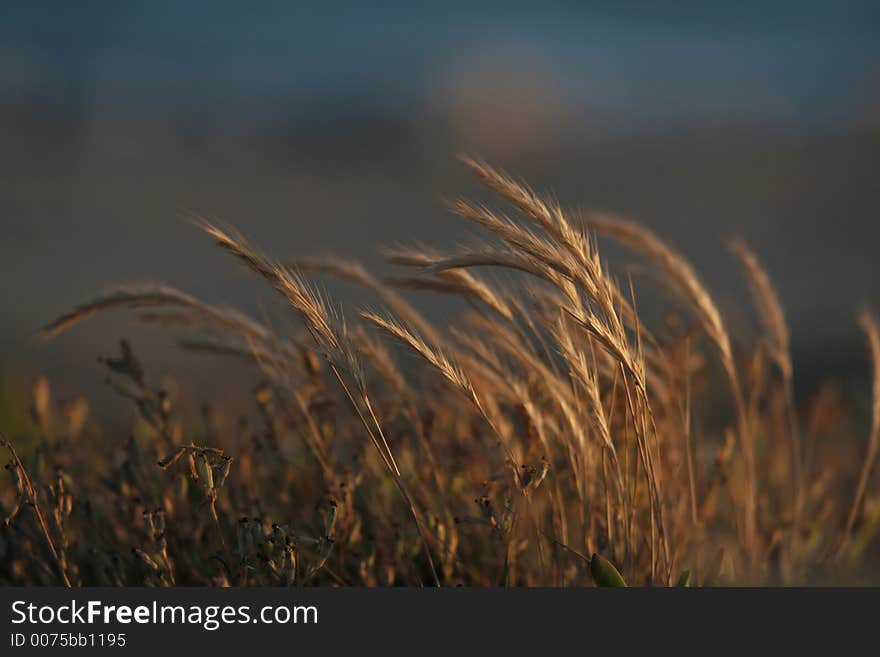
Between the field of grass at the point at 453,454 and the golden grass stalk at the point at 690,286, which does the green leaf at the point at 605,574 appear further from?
the golden grass stalk at the point at 690,286

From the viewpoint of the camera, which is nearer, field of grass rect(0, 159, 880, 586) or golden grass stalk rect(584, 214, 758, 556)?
field of grass rect(0, 159, 880, 586)

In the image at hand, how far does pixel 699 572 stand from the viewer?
2.97 m

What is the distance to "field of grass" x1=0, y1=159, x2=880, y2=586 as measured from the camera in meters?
2.27

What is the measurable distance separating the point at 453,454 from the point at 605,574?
101 cm

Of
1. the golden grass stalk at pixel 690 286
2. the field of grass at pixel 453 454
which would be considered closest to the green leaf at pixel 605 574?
the field of grass at pixel 453 454

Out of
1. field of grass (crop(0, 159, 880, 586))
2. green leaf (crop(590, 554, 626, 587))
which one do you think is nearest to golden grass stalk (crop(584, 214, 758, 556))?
field of grass (crop(0, 159, 880, 586))

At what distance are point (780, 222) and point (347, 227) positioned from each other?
377 inches

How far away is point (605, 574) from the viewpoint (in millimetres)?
2373

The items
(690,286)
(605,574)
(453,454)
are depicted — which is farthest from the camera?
(453,454)

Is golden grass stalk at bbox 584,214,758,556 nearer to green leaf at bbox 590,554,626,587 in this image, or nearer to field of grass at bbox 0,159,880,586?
field of grass at bbox 0,159,880,586

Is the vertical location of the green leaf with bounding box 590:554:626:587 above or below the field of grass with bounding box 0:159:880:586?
below

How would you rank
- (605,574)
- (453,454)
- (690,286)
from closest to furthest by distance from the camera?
(605,574) < (690,286) < (453,454)

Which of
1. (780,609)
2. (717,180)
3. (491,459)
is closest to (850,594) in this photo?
(780,609)

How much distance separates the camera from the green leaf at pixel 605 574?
2365 mm
